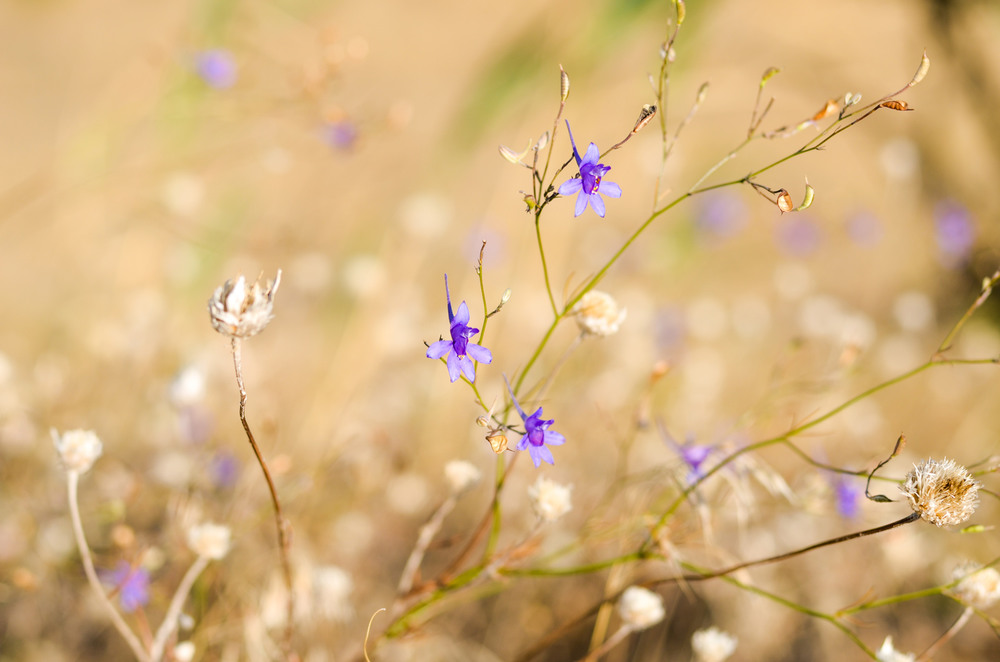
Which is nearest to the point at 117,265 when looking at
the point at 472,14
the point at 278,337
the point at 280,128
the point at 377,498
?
the point at 278,337

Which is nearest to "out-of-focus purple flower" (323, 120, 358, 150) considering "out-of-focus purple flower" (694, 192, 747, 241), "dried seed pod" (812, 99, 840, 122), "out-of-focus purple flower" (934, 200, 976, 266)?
"dried seed pod" (812, 99, 840, 122)


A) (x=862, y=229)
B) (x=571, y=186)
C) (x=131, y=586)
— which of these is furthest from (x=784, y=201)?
(x=862, y=229)

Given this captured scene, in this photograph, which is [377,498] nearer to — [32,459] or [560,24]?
[32,459]

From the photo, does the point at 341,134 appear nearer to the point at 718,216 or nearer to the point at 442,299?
the point at 442,299

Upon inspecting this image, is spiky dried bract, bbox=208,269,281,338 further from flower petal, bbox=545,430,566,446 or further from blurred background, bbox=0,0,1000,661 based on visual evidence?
blurred background, bbox=0,0,1000,661

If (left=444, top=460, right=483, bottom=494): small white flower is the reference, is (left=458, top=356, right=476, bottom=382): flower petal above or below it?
below

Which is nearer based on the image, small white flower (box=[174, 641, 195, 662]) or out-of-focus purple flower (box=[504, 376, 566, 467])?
out-of-focus purple flower (box=[504, 376, 566, 467])
